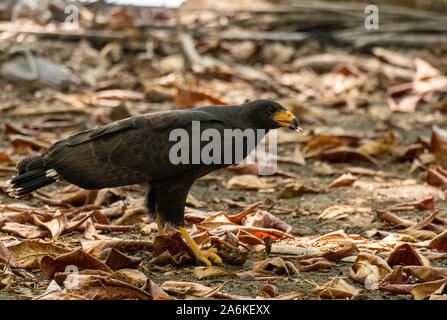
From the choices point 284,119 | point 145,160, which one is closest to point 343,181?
point 284,119

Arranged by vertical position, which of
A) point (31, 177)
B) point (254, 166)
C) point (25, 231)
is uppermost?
point (31, 177)

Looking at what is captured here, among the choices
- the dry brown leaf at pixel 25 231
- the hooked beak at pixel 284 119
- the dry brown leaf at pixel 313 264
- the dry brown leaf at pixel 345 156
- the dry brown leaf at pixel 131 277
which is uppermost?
the hooked beak at pixel 284 119

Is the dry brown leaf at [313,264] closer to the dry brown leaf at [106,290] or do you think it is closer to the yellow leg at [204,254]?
the yellow leg at [204,254]

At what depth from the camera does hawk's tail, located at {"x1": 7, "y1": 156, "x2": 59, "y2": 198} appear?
4.36 meters

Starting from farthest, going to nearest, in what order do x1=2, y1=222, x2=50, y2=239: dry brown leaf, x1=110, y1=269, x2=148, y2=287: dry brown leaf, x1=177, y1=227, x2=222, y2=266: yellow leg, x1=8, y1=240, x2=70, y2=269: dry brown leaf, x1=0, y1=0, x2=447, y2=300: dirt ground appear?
x1=2, y1=222, x2=50, y2=239: dry brown leaf, x1=177, y1=227, x2=222, y2=266: yellow leg, x1=8, y1=240, x2=70, y2=269: dry brown leaf, x1=0, y1=0, x2=447, y2=300: dirt ground, x1=110, y1=269, x2=148, y2=287: dry brown leaf

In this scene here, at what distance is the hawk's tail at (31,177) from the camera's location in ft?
14.3

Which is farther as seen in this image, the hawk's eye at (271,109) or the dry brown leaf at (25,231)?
the hawk's eye at (271,109)

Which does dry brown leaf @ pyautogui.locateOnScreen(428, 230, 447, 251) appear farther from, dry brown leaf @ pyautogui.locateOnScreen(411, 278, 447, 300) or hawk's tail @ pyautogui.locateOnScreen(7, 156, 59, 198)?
hawk's tail @ pyautogui.locateOnScreen(7, 156, 59, 198)

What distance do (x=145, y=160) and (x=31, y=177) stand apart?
779 mm

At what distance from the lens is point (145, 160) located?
4316mm

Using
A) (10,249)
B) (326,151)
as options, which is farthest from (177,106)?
(10,249)

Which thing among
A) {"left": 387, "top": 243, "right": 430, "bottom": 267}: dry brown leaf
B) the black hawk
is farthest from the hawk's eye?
{"left": 387, "top": 243, "right": 430, "bottom": 267}: dry brown leaf

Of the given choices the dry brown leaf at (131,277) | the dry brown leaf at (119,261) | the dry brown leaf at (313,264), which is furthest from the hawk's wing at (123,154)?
the dry brown leaf at (313,264)

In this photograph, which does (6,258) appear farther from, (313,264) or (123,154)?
(313,264)
